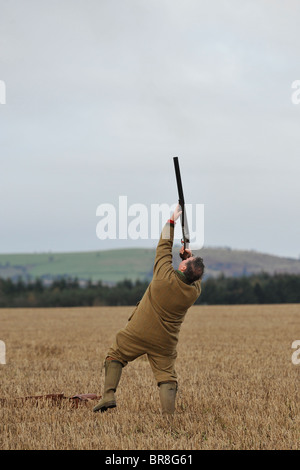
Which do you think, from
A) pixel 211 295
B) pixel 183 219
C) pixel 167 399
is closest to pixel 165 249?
pixel 183 219

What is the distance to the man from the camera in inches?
258

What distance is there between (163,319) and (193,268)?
0.74m

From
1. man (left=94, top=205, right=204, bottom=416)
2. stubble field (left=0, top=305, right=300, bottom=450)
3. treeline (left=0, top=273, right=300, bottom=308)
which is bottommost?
treeline (left=0, top=273, right=300, bottom=308)

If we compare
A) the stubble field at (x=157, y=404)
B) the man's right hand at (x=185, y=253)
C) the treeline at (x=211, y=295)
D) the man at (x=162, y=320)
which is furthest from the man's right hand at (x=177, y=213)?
the treeline at (x=211, y=295)

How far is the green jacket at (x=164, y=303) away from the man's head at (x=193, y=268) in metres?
0.09

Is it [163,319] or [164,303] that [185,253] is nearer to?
[164,303]

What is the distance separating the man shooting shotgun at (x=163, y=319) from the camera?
6.56 m

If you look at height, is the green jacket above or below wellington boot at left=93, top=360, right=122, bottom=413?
above

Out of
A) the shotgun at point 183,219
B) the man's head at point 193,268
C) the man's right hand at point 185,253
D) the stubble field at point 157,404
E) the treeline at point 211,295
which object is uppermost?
the shotgun at point 183,219

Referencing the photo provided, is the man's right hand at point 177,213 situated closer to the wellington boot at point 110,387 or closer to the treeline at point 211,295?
the wellington boot at point 110,387

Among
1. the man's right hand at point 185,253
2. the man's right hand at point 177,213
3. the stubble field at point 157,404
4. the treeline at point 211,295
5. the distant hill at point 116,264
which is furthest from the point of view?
the distant hill at point 116,264

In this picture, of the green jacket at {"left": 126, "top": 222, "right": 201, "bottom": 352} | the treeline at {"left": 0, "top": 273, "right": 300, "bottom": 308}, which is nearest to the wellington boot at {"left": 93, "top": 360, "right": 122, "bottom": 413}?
the green jacket at {"left": 126, "top": 222, "right": 201, "bottom": 352}

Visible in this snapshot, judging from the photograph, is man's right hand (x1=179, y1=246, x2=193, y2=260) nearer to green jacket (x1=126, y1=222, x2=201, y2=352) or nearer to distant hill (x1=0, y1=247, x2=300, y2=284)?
green jacket (x1=126, y1=222, x2=201, y2=352)
